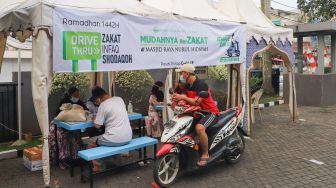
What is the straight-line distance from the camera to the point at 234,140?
6.33m

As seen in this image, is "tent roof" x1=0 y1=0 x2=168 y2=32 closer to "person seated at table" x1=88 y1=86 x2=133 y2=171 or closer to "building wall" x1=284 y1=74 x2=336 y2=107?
"person seated at table" x1=88 y1=86 x2=133 y2=171

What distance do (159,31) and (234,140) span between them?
2319 millimetres

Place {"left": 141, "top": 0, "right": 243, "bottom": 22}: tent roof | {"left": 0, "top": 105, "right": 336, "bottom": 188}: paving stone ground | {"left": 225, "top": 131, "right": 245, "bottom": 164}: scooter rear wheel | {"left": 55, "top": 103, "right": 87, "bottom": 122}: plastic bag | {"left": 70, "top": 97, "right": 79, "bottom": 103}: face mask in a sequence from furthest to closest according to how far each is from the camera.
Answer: {"left": 141, "top": 0, "right": 243, "bottom": 22}: tent roof
{"left": 70, "top": 97, "right": 79, "bottom": 103}: face mask
{"left": 225, "top": 131, "right": 245, "bottom": 164}: scooter rear wheel
{"left": 55, "top": 103, "right": 87, "bottom": 122}: plastic bag
{"left": 0, "top": 105, "right": 336, "bottom": 188}: paving stone ground

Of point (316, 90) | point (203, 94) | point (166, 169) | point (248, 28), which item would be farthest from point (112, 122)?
point (316, 90)

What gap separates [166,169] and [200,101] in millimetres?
1163

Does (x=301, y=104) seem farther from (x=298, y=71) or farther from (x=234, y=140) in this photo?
(x=234, y=140)

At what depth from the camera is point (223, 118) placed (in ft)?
20.4

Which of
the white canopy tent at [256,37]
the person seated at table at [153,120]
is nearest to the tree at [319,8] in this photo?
the white canopy tent at [256,37]

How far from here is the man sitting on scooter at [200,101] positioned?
18.4ft

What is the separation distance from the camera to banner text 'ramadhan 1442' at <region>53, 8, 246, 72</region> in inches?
199

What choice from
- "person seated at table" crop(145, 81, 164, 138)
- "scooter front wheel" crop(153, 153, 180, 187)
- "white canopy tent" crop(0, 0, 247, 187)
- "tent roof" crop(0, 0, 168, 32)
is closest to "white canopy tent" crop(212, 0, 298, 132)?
"person seated at table" crop(145, 81, 164, 138)

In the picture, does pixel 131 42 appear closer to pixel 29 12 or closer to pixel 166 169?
pixel 29 12

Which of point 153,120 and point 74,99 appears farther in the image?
point 153,120

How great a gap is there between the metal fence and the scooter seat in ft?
15.5
